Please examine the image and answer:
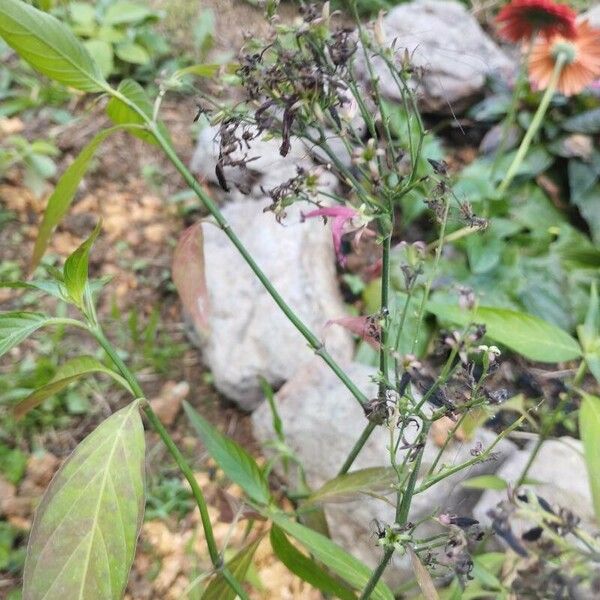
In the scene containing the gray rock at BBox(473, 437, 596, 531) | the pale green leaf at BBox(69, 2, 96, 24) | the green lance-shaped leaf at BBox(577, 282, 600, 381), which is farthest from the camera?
the pale green leaf at BBox(69, 2, 96, 24)

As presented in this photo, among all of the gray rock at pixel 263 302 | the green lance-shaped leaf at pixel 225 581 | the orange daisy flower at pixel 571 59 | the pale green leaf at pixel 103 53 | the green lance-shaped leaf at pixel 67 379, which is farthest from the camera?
the pale green leaf at pixel 103 53

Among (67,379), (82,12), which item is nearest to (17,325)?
(67,379)

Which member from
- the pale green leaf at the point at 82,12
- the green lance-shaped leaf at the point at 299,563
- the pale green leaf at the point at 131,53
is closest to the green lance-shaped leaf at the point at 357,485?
the green lance-shaped leaf at the point at 299,563

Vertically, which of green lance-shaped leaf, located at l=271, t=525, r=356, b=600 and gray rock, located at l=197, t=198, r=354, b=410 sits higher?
green lance-shaped leaf, located at l=271, t=525, r=356, b=600

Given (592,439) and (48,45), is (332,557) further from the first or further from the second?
(48,45)

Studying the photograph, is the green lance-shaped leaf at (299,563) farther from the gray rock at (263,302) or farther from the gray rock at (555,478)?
the gray rock at (263,302)

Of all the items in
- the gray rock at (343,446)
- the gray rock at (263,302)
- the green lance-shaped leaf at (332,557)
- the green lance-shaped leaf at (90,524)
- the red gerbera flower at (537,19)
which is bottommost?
the gray rock at (343,446)

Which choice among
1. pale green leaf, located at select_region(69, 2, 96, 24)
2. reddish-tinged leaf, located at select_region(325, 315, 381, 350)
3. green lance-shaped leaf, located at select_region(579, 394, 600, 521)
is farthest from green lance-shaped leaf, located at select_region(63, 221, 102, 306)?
pale green leaf, located at select_region(69, 2, 96, 24)

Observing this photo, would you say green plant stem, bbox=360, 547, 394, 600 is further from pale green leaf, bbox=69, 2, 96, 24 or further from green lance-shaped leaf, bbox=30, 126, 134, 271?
pale green leaf, bbox=69, 2, 96, 24
